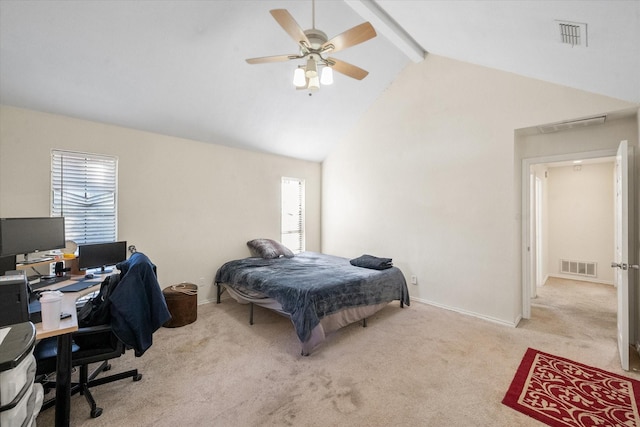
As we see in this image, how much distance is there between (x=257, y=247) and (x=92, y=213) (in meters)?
2.14

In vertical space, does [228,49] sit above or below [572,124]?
above

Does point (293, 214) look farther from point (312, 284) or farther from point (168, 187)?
point (312, 284)

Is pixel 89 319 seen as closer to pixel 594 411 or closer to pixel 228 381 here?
pixel 228 381

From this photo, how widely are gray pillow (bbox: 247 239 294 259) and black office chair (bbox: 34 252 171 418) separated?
2.37 m

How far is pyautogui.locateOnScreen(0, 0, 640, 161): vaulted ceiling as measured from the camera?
6.65ft

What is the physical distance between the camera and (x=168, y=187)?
3740mm

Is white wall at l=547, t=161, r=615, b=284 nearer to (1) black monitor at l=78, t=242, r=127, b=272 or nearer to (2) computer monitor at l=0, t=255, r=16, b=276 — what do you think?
(1) black monitor at l=78, t=242, r=127, b=272

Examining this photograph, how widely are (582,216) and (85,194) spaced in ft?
26.1

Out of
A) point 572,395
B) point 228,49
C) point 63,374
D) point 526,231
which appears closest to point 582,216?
point 526,231

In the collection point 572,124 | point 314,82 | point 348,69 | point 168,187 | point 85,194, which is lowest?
point 85,194

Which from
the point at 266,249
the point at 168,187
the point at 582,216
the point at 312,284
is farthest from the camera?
the point at 582,216

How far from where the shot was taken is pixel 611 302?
13.4ft

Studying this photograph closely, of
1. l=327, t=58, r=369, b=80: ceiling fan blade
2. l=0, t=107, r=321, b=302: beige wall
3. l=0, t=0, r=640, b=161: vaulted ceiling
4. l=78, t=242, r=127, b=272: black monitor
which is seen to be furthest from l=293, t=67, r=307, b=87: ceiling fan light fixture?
l=78, t=242, r=127, b=272: black monitor

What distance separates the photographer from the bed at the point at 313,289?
268 cm
